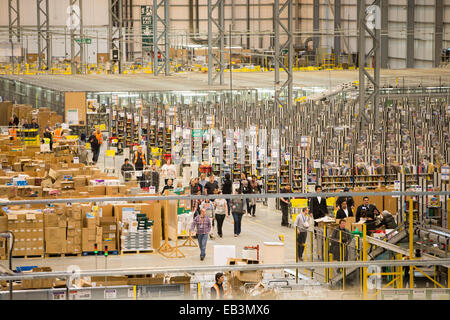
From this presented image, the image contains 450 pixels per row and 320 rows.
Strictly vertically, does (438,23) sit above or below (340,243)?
above

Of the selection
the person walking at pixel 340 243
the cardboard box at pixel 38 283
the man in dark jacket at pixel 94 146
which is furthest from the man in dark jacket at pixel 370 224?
the man in dark jacket at pixel 94 146

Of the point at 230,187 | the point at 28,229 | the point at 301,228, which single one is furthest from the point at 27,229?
the point at 230,187

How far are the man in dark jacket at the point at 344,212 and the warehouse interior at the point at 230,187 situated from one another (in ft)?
0.34

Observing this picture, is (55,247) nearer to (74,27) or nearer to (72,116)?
(72,116)

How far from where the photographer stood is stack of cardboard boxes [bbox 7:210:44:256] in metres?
13.5

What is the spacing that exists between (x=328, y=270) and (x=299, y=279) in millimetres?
395

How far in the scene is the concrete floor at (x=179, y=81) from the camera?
30.6m

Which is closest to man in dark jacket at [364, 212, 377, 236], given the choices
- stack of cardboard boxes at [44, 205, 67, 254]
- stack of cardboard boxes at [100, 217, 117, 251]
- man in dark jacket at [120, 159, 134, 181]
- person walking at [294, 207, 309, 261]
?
person walking at [294, 207, 309, 261]

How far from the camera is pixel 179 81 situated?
3422 centimetres

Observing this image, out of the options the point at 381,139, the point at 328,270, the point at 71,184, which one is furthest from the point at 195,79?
the point at 328,270

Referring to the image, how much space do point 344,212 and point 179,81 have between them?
21076mm

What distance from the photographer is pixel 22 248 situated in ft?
44.3
